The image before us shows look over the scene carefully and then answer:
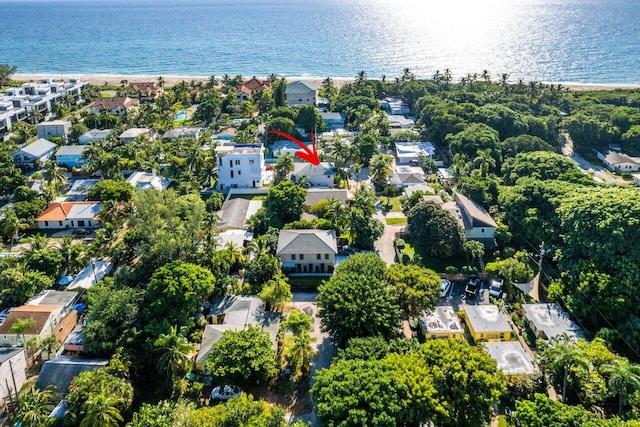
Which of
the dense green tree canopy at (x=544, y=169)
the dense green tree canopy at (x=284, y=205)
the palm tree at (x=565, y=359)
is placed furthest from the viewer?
the dense green tree canopy at (x=544, y=169)

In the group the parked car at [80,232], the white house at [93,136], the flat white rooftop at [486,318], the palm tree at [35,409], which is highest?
the white house at [93,136]

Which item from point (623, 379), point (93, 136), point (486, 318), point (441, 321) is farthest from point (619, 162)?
point (93, 136)

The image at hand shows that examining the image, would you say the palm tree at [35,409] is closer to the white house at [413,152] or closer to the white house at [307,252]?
the white house at [307,252]

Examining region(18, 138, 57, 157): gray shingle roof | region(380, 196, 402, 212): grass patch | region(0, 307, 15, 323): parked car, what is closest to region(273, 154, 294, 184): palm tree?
region(380, 196, 402, 212): grass patch

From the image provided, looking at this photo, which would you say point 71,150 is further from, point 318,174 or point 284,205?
point 284,205

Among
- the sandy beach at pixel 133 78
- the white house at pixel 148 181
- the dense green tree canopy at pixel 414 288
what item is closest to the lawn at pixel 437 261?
the dense green tree canopy at pixel 414 288

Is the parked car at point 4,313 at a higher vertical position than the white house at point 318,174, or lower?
lower
